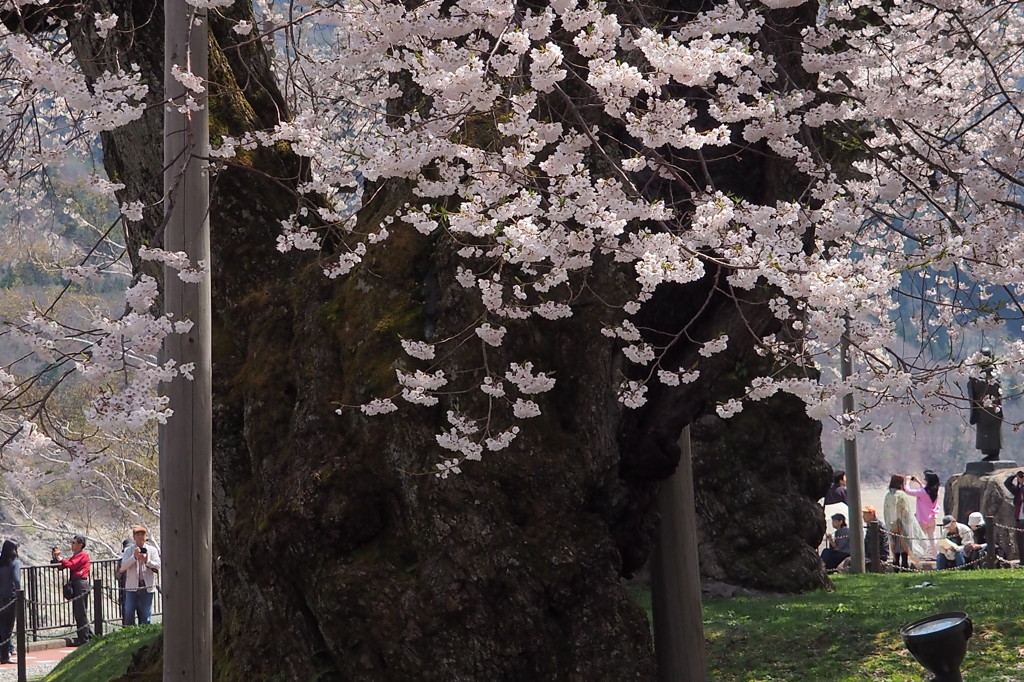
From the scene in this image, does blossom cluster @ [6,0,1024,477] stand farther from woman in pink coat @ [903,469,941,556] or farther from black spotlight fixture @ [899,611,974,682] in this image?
woman in pink coat @ [903,469,941,556]

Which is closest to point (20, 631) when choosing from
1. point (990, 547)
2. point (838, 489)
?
point (990, 547)

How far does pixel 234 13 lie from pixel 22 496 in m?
33.8

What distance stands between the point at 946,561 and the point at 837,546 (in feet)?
5.19

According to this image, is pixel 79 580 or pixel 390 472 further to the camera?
pixel 79 580

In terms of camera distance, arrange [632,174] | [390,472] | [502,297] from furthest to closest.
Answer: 1. [632,174]
2. [390,472]
3. [502,297]

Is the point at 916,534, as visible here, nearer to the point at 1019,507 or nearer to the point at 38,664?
the point at 1019,507

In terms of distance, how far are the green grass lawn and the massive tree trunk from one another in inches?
69.6

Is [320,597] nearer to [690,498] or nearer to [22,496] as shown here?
[690,498]

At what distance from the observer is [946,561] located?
15430 mm

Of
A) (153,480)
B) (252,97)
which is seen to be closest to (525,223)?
(252,97)

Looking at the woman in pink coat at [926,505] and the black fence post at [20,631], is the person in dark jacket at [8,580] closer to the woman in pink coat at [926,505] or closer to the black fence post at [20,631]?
the black fence post at [20,631]

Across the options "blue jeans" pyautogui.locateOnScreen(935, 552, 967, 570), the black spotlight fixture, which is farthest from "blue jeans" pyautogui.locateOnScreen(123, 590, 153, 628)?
the black spotlight fixture

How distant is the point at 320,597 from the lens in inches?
235

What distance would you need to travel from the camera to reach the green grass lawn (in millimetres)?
7180
